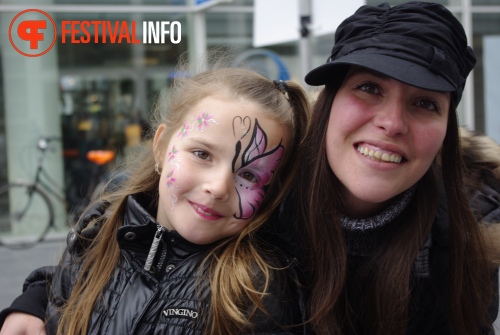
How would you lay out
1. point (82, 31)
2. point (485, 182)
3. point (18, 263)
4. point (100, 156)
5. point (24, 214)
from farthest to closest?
1. point (100, 156)
2. point (24, 214)
3. point (82, 31)
4. point (18, 263)
5. point (485, 182)

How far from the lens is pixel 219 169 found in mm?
1900

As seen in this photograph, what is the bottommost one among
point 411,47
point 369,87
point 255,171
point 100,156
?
point 100,156

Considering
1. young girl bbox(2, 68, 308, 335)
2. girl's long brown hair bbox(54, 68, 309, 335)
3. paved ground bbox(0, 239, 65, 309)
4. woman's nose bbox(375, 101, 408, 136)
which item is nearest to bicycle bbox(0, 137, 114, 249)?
paved ground bbox(0, 239, 65, 309)

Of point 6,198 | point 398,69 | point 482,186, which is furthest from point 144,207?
point 6,198

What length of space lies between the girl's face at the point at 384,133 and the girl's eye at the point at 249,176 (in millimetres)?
271

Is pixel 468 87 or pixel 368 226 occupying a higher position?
pixel 368 226

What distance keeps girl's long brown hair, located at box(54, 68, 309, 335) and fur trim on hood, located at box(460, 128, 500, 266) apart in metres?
0.64

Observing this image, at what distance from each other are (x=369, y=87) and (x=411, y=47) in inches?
6.7

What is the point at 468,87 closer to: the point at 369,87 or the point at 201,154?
the point at 369,87

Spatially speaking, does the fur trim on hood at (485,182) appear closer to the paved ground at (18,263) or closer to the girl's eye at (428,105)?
the girl's eye at (428,105)

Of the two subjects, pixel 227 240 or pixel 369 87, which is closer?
pixel 369 87

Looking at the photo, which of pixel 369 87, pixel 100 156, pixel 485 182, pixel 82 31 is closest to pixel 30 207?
pixel 100 156

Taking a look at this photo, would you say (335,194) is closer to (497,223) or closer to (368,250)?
(368,250)

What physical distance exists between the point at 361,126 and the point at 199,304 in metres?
0.69
